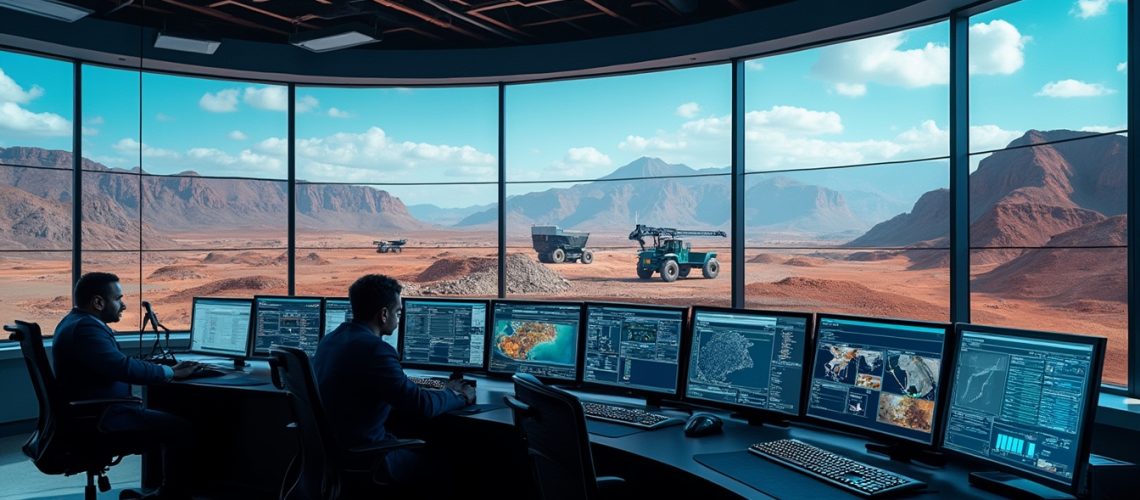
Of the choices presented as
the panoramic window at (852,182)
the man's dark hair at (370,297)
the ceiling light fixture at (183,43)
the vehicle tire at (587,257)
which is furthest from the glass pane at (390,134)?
the man's dark hair at (370,297)

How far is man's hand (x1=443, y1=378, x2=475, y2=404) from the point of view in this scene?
3.05 metres

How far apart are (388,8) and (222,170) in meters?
25.6

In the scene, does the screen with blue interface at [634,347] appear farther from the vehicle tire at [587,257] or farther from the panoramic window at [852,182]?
the panoramic window at [852,182]

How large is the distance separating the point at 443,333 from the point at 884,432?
2.07m

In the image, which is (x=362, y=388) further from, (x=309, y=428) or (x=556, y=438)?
(x=556, y=438)

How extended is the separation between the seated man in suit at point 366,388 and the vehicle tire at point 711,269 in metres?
12.3

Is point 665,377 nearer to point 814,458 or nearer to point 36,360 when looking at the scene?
point 814,458

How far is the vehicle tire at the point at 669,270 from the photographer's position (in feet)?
47.5

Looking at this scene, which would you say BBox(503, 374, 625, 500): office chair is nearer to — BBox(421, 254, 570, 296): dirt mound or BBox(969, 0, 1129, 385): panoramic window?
BBox(421, 254, 570, 296): dirt mound

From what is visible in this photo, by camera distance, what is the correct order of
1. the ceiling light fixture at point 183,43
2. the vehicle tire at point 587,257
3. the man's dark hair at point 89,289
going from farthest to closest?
1. the vehicle tire at point 587,257
2. the ceiling light fixture at point 183,43
3. the man's dark hair at point 89,289

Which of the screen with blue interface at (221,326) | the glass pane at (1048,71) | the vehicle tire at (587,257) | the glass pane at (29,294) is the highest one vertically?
the glass pane at (1048,71)

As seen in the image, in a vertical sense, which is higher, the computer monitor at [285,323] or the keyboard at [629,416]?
the computer monitor at [285,323]

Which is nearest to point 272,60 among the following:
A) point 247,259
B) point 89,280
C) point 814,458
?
point 89,280

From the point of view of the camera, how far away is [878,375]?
2.24 metres
